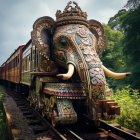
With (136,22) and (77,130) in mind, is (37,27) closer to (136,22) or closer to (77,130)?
(77,130)

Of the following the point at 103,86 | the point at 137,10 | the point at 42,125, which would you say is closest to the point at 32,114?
the point at 42,125

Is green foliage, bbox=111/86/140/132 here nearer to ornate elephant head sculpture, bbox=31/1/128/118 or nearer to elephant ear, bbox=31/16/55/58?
ornate elephant head sculpture, bbox=31/1/128/118

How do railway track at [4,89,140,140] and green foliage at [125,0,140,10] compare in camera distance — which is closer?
railway track at [4,89,140,140]

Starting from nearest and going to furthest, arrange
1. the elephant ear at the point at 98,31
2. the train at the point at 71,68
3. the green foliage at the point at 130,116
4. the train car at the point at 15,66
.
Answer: the train at the point at 71,68 < the green foliage at the point at 130,116 < the elephant ear at the point at 98,31 < the train car at the point at 15,66

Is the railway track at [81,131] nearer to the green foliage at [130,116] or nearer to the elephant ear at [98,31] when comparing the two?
the green foliage at [130,116]

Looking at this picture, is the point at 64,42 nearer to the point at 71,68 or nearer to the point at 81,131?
the point at 71,68

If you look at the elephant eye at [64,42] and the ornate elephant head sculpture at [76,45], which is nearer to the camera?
the ornate elephant head sculpture at [76,45]

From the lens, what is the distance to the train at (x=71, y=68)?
21.6 feet

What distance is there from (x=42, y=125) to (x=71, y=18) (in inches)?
133

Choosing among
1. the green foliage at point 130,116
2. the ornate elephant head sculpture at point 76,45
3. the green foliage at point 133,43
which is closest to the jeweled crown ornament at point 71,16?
the ornate elephant head sculpture at point 76,45

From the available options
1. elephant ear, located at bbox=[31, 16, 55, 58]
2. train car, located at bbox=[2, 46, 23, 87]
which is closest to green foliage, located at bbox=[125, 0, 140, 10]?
train car, located at bbox=[2, 46, 23, 87]

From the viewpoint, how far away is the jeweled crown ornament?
8.00m

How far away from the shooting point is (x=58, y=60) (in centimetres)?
793

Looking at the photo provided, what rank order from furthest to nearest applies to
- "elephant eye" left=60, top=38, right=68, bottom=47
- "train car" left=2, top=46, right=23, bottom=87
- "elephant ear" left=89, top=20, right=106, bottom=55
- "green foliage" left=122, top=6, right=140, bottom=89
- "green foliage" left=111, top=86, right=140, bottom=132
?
1. "train car" left=2, top=46, right=23, bottom=87
2. "green foliage" left=122, top=6, right=140, bottom=89
3. "elephant ear" left=89, top=20, right=106, bottom=55
4. "green foliage" left=111, top=86, right=140, bottom=132
5. "elephant eye" left=60, top=38, right=68, bottom=47
